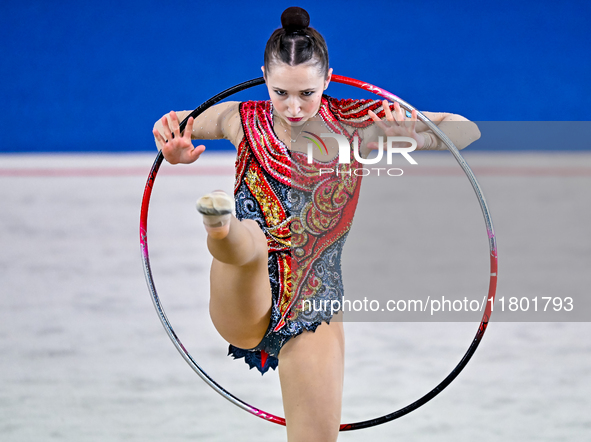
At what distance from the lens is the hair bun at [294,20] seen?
1358 millimetres

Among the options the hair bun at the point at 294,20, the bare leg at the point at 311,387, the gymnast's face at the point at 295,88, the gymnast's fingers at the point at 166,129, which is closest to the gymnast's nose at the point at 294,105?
the gymnast's face at the point at 295,88

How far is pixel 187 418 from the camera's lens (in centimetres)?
187

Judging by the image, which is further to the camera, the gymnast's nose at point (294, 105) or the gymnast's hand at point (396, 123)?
the gymnast's hand at point (396, 123)

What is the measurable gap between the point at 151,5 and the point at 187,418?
156 inches

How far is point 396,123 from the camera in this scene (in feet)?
4.96

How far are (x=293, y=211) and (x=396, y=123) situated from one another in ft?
0.95

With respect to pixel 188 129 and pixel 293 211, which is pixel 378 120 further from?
pixel 188 129

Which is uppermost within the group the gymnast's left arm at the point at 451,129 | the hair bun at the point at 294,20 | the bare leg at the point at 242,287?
the hair bun at the point at 294,20

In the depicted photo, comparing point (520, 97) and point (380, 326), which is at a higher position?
point (520, 97)

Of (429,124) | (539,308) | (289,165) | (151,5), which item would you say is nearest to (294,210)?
(289,165)

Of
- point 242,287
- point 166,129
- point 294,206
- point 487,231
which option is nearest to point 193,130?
point 166,129

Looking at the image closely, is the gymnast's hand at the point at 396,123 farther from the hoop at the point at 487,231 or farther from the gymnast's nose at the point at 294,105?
the gymnast's nose at the point at 294,105

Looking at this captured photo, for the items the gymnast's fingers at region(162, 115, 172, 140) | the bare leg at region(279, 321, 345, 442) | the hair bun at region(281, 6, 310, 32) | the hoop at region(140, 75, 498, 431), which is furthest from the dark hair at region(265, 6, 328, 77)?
the bare leg at region(279, 321, 345, 442)

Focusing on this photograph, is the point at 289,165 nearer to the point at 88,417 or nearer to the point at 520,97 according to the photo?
the point at 88,417
